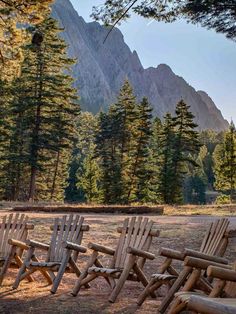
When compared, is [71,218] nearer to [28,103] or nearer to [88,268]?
[88,268]

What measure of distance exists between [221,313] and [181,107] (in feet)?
119

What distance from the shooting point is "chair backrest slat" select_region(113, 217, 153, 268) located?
621 cm

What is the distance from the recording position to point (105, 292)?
6.32m

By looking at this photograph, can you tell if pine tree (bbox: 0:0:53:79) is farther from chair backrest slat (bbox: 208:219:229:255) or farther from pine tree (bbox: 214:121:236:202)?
pine tree (bbox: 214:121:236:202)

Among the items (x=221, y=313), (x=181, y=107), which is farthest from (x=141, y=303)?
(x=181, y=107)

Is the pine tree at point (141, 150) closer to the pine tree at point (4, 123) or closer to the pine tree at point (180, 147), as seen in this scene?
the pine tree at point (180, 147)

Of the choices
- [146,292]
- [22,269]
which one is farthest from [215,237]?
[22,269]

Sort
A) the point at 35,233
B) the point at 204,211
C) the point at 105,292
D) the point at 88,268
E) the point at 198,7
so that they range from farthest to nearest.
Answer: the point at 204,211
the point at 35,233
the point at 198,7
the point at 105,292
the point at 88,268

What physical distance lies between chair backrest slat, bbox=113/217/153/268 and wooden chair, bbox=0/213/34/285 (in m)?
1.35

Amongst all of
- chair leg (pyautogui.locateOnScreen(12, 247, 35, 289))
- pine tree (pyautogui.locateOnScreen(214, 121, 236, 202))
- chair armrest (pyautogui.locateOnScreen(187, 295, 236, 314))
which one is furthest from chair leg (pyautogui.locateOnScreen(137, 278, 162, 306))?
pine tree (pyautogui.locateOnScreen(214, 121, 236, 202))

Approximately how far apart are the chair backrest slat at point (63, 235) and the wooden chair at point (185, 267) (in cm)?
157

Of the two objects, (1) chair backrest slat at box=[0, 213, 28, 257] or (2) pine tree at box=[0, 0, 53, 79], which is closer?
(1) chair backrest slat at box=[0, 213, 28, 257]

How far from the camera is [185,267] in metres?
4.68

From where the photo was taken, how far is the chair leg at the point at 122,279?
5.52 meters
